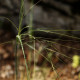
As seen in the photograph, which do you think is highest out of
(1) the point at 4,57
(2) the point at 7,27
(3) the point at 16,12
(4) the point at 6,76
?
(3) the point at 16,12

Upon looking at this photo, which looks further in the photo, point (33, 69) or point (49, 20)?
point (49, 20)

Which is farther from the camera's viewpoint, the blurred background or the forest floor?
the blurred background

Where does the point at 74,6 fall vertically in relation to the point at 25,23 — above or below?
above

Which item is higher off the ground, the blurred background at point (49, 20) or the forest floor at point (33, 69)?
the blurred background at point (49, 20)

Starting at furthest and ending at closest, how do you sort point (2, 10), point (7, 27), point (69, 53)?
point (7, 27), point (2, 10), point (69, 53)

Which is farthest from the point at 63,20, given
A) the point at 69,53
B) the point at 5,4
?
the point at 5,4

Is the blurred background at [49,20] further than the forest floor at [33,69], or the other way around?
the blurred background at [49,20]

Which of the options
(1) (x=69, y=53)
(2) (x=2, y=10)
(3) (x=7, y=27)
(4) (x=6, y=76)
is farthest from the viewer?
(3) (x=7, y=27)

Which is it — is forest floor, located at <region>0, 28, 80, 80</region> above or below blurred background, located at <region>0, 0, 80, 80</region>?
below

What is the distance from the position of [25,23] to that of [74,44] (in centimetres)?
70

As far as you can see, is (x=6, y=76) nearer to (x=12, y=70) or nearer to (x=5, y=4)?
(x=12, y=70)

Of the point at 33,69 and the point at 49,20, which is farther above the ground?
the point at 49,20

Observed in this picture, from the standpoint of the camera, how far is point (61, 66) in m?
1.71

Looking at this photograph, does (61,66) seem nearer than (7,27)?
Yes
